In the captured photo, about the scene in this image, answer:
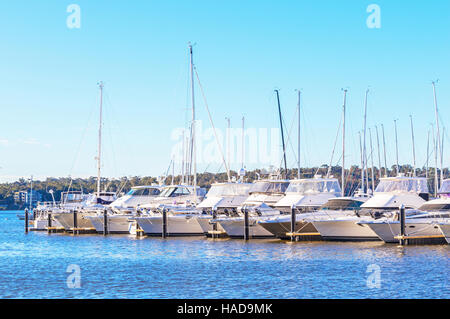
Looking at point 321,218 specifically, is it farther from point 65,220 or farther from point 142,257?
point 65,220

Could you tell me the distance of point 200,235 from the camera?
55.6 metres

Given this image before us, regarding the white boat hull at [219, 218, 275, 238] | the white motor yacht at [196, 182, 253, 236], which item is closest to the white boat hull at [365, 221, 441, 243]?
the white boat hull at [219, 218, 275, 238]

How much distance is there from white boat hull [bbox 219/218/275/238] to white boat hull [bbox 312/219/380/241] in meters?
5.59

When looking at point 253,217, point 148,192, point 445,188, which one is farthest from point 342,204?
point 148,192

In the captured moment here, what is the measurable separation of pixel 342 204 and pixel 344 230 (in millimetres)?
4094

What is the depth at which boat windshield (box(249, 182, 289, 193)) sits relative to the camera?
194 ft

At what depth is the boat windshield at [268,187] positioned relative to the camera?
59.2 meters

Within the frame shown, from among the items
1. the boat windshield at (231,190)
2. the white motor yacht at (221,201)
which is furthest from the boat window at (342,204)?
the boat windshield at (231,190)

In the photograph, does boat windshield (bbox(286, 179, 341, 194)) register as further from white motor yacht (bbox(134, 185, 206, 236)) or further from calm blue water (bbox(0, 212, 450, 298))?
white motor yacht (bbox(134, 185, 206, 236))

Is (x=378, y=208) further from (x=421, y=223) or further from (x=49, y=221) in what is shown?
(x=49, y=221)

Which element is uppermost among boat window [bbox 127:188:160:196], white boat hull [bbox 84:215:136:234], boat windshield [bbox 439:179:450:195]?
boat windshield [bbox 439:179:450:195]

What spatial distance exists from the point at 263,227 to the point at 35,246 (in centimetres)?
1811
